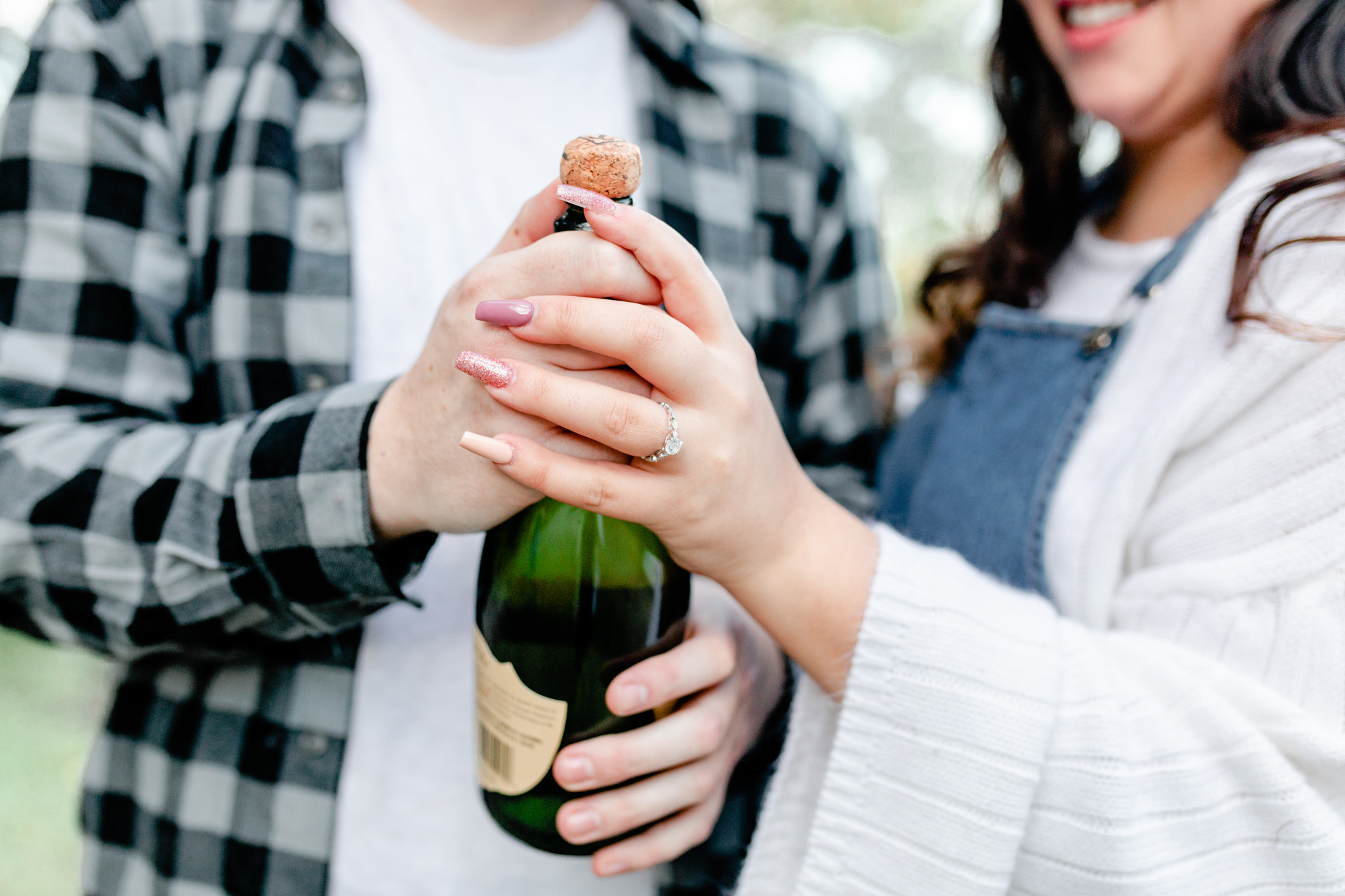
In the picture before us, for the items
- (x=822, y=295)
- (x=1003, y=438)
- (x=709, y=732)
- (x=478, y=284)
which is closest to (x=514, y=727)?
(x=709, y=732)

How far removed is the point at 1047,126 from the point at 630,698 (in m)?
1.05

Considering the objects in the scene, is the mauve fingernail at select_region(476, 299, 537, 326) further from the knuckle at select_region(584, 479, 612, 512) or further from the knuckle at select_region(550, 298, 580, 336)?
the knuckle at select_region(584, 479, 612, 512)

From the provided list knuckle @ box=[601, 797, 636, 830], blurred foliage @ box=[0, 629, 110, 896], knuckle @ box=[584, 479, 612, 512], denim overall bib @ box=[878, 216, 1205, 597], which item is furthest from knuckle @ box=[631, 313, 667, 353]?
blurred foliage @ box=[0, 629, 110, 896]

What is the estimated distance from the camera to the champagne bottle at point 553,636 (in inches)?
29.1

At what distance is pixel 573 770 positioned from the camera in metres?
0.70

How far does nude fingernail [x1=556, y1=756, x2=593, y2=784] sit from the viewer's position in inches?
27.6

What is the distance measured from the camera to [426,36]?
3.45 ft

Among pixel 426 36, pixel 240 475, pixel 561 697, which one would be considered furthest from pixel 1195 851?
pixel 426 36

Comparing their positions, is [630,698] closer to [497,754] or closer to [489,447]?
[497,754]

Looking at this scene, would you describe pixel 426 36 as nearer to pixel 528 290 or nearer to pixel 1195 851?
pixel 528 290

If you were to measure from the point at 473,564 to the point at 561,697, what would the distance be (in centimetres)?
23

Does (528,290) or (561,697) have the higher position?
(528,290)

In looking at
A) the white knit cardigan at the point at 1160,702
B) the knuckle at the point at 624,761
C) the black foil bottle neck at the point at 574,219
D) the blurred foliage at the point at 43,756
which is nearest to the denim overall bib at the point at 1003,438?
the white knit cardigan at the point at 1160,702

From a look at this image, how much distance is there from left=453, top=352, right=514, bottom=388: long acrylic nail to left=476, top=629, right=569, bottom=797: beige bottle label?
0.96 feet
